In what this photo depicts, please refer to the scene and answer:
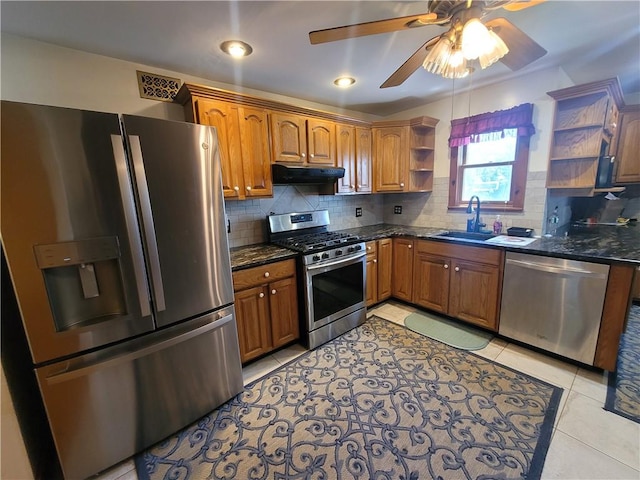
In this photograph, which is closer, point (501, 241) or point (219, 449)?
point (219, 449)

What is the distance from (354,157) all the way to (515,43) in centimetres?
183

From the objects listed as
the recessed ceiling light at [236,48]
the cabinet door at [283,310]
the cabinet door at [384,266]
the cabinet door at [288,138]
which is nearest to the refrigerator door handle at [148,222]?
the cabinet door at [283,310]

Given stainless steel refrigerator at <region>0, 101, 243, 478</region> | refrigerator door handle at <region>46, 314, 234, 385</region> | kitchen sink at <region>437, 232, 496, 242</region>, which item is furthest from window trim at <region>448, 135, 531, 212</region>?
refrigerator door handle at <region>46, 314, 234, 385</region>

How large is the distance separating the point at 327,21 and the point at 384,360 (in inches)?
99.0

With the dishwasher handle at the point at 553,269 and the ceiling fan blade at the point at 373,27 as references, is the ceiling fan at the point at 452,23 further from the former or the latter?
the dishwasher handle at the point at 553,269

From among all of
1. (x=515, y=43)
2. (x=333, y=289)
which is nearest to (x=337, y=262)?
(x=333, y=289)

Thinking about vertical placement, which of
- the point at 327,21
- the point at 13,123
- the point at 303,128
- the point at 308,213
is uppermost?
the point at 327,21

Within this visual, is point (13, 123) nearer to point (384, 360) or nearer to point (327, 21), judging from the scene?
point (327, 21)

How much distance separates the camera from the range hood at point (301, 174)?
2415 millimetres

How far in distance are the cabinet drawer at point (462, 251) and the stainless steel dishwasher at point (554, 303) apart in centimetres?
11

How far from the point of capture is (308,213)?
3039 mm

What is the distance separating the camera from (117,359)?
140 centimetres

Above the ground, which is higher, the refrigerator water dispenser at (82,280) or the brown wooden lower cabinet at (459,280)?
the refrigerator water dispenser at (82,280)

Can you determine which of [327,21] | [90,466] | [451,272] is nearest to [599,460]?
[451,272]
